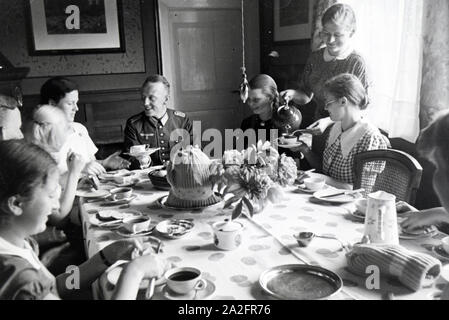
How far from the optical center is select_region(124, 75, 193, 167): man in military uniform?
3.18m

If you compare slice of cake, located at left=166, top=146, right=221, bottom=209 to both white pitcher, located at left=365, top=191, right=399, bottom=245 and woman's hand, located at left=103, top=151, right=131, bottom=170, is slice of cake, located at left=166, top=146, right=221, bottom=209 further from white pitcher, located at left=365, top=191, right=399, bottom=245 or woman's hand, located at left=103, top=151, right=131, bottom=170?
woman's hand, located at left=103, top=151, right=131, bottom=170

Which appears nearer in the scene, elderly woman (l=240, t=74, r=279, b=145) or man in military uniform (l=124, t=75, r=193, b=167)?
elderly woman (l=240, t=74, r=279, b=145)

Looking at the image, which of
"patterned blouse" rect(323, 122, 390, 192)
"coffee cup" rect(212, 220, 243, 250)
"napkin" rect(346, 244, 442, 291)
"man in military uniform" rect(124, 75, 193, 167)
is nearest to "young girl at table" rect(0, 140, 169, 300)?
"coffee cup" rect(212, 220, 243, 250)

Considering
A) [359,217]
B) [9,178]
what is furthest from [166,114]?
[9,178]

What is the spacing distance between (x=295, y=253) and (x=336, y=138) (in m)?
1.25

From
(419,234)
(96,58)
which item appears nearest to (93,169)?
(419,234)

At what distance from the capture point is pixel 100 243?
1.59 m

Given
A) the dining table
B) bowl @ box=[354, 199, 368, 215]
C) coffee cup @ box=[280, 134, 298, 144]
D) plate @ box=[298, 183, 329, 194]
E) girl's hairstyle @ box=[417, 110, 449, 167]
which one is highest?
girl's hairstyle @ box=[417, 110, 449, 167]

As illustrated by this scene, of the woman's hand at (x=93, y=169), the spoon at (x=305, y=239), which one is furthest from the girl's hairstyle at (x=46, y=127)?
the spoon at (x=305, y=239)

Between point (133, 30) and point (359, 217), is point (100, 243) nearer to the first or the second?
point (359, 217)

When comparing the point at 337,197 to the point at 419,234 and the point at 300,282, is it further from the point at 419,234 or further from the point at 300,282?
the point at 300,282

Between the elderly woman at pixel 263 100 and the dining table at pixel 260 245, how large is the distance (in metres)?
1.09

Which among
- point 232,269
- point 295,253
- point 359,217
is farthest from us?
point 359,217

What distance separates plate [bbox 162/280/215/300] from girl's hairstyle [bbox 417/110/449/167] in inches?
26.4
